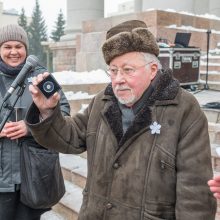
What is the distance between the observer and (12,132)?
2400 millimetres

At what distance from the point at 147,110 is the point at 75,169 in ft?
8.04

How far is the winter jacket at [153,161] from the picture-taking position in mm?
1703

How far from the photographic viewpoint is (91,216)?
74.5 inches

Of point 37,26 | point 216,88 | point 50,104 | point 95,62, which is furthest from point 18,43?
point 37,26

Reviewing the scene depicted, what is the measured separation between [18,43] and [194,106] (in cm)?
146

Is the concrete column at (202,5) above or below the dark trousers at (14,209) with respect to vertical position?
above

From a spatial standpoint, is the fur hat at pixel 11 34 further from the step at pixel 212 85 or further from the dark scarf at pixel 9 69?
the step at pixel 212 85

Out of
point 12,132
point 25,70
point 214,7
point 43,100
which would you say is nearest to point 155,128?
point 43,100

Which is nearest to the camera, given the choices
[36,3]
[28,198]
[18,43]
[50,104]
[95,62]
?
[50,104]

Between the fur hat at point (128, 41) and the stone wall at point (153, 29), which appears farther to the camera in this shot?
the stone wall at point (153, 29)

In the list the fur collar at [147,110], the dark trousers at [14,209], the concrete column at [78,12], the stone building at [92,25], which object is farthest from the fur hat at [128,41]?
the concrete column at [78,12]

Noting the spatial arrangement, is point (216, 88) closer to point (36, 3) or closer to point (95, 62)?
point (95, 62)

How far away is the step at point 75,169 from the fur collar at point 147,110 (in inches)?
82.3

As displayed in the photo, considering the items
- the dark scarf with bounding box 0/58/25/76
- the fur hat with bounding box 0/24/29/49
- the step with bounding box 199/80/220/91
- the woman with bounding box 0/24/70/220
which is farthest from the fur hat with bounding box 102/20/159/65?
the step with bounding box 199/80/220/91
